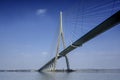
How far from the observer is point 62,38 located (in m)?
45.6

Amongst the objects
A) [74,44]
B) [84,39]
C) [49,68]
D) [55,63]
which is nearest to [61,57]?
[55,63]

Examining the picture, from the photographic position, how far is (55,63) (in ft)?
157

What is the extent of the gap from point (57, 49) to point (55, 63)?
4.20 m

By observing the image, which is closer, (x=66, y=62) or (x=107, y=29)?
(x=107, y=29)

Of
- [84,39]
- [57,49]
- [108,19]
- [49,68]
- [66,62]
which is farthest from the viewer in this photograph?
[49,68]

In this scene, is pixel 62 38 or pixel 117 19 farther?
pixel 62 38

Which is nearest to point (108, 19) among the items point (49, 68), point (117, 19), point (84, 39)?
point (117, 19)

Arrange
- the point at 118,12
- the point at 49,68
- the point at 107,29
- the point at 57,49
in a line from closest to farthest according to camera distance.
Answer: the point at 118,12 < the point at 107,29 < the point at 57,49 < the point at 49,68

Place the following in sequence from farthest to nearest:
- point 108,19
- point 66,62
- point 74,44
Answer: point 66,62
point 74,44
point 108,19

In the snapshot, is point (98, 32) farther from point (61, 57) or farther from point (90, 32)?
point (61, 57)

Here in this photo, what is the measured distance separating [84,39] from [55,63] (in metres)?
22.0

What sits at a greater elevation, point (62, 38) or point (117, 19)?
point (62, 38)

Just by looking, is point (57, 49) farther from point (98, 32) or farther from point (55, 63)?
point (98, 32)

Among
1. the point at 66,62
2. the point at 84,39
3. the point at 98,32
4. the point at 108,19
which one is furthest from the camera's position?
the point at 66,62
